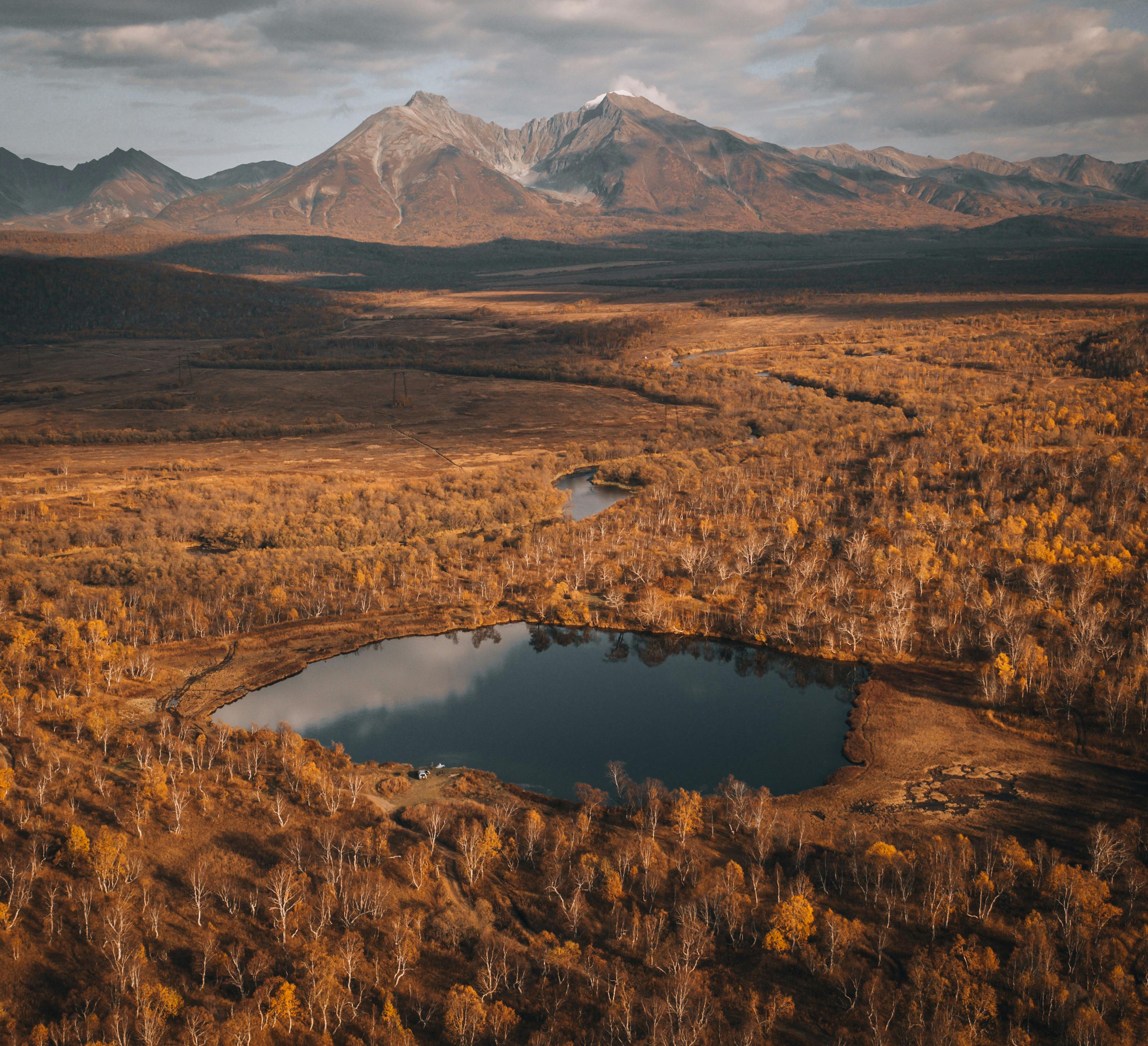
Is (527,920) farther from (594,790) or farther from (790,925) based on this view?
(790,925)

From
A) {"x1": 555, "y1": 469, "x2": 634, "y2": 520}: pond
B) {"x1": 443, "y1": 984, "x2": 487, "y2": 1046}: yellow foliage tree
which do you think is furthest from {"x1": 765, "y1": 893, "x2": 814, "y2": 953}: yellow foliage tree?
{"x1": 555, "y1": 469, "x2": 634, "y2": 520}: pond

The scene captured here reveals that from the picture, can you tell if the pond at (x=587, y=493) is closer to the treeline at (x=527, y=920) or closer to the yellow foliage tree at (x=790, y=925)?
the treeline at (x=527, y=920)

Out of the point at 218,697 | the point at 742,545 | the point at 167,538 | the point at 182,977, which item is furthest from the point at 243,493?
the point at 182,977

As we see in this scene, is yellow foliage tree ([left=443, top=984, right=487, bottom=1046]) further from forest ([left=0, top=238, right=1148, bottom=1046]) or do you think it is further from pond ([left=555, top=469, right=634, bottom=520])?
pond ([left=555, top=469, right=634, bottom=520])

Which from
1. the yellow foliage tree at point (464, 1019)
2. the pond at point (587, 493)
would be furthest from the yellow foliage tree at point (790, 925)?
the pond at point (587, 493)

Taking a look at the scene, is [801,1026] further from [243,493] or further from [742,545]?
[243,493]
